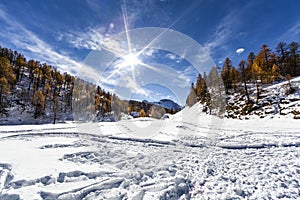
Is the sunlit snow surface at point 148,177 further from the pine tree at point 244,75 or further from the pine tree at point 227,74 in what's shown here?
the pine tree at point 227,74

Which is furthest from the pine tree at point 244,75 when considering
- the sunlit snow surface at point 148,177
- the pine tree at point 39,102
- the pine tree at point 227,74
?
the pine tree at point 39,102

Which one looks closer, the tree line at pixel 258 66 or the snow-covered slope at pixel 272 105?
the snow-covered slope at pixel 272 105

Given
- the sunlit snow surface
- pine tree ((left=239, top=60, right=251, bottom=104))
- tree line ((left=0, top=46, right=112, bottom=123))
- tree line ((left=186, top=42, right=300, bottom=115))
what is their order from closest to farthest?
the sunlit snow surface
pine tree ((left=239, top=60, right=251, bottom=104))
tree line ((left=186, top=42, right=300, bottom=115))
tree line ((left=0, top=46, right=112, bottom=123))

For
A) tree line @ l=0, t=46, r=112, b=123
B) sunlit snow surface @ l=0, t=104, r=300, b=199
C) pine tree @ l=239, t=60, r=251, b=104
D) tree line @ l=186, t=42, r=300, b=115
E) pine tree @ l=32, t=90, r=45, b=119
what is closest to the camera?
sunlit snow surface @ l=0, t=104, r=300, b=199

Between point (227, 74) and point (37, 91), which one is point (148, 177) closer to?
point (227, 74)

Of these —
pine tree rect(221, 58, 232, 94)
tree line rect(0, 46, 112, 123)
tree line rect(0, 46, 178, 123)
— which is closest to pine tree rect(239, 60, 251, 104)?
pine tree rect(221, 58, 232, 94)

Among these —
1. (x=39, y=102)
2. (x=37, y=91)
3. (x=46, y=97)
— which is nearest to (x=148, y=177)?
(x=39, y=102)

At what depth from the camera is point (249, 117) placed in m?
26.4

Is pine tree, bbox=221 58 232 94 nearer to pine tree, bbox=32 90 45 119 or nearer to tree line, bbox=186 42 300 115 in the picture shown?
tree line, bbox=186 42 300 115

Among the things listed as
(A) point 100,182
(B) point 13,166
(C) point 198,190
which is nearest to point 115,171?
(A) point 100,182

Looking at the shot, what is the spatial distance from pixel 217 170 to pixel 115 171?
3533mm

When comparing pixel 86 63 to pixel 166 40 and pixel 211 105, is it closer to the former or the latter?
pixel 166 40

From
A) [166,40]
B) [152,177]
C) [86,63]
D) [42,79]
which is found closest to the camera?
[152,177]

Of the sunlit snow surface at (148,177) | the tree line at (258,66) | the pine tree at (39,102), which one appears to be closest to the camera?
the sunlit snow surface at (148,177)
